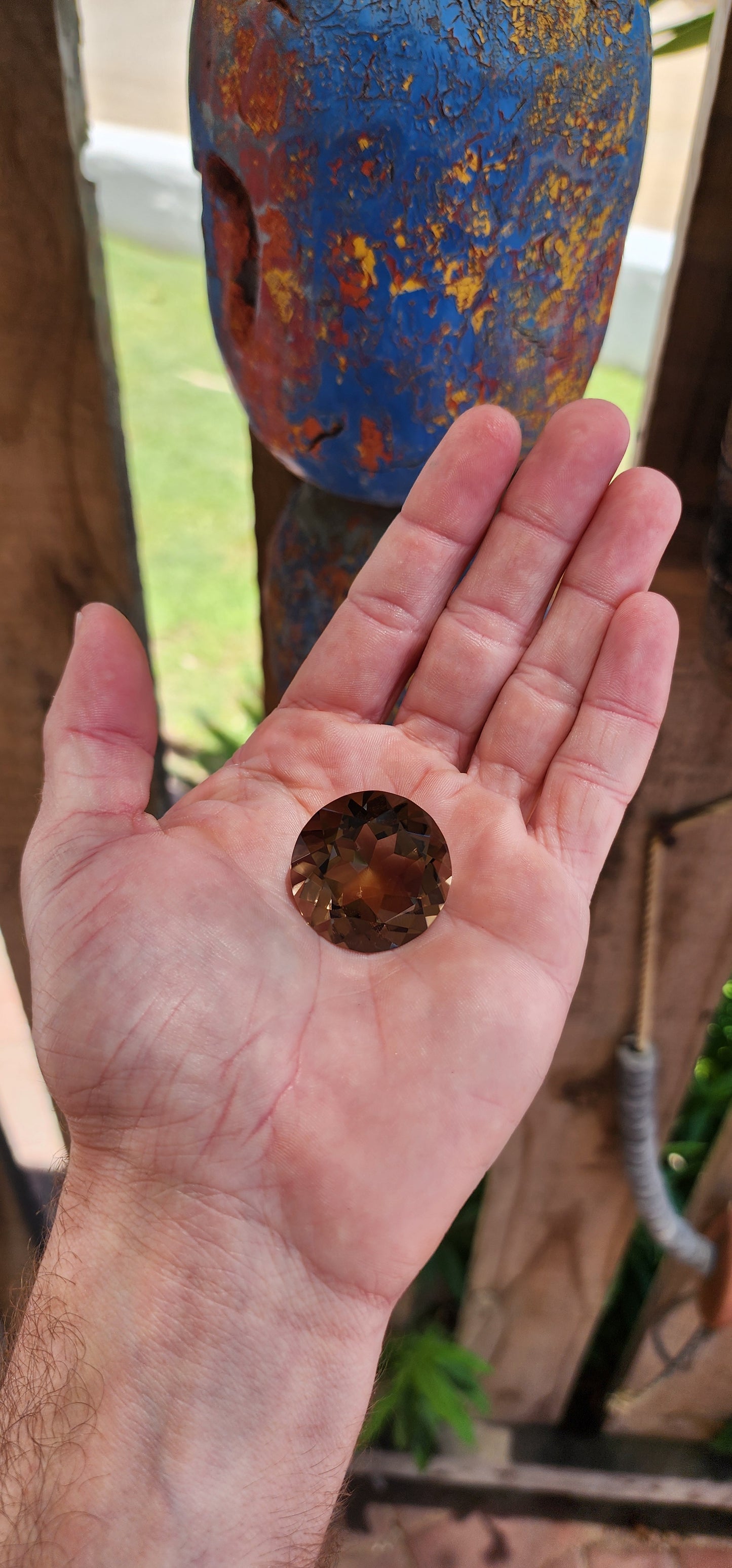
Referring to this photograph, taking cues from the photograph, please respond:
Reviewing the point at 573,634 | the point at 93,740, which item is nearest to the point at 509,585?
the point at 573,634

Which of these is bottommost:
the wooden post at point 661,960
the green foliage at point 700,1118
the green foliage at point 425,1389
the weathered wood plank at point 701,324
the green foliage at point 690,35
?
the green foliage at point 425,1389

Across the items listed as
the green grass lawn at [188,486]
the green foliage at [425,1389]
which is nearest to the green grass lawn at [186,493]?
the green grass lawn at [188,486]

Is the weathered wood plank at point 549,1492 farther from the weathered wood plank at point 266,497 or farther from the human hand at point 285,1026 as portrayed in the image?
the weathered wood plank at point 266,497

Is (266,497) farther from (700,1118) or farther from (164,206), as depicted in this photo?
(164,206)

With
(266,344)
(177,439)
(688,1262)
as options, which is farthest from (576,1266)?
(177,439)

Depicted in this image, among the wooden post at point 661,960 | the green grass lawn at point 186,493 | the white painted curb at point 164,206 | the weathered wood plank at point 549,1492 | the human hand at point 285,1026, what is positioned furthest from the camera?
the white painted curb at point 164,206

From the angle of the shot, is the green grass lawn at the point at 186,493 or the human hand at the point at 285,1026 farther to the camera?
the green grass lawn at the point at 186,493
